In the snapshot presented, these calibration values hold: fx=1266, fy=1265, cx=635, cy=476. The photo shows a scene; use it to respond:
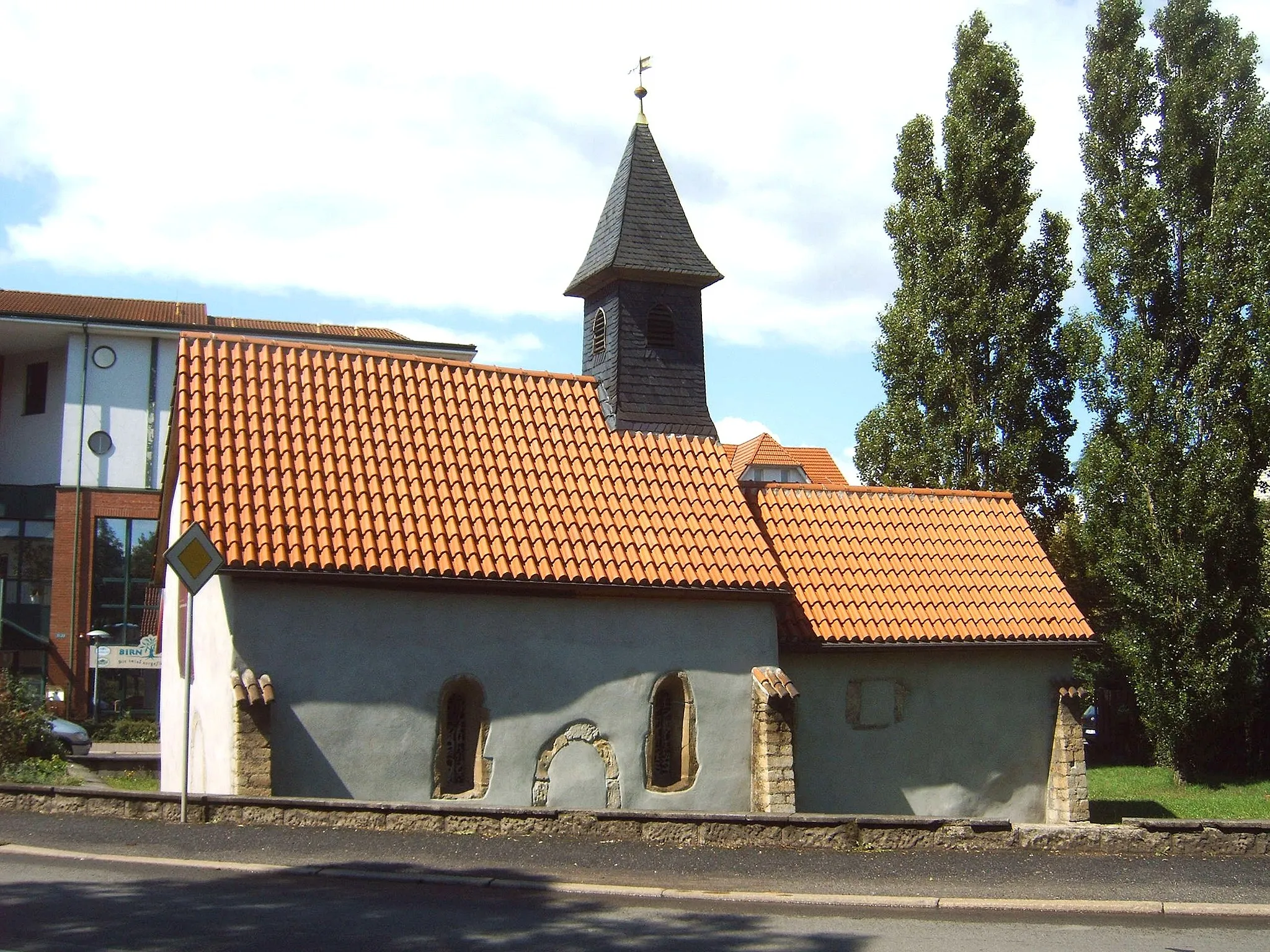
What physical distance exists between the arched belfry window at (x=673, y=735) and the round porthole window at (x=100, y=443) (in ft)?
85.0

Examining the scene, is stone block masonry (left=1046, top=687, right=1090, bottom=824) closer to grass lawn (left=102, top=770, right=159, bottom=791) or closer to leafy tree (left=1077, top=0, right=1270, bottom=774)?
leafy tree (left=1077, top=0, right=1270, bottom=774)

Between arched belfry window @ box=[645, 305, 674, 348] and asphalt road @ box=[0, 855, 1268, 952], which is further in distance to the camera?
arched belfry window @ box=[645, 305, 674, 348]

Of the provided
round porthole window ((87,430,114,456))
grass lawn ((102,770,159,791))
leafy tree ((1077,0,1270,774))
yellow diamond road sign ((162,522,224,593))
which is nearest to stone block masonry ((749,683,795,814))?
yellow diamond road sign ((162,522,224,593))

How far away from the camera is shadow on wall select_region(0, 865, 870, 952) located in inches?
276

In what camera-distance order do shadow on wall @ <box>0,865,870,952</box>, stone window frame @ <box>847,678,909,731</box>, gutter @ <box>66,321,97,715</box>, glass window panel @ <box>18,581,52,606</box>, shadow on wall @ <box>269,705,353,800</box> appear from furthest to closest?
1. glass window panel @ <box>18,581,52,606</box>
2. gutter @ <box>66,321,97,715</box>
3. stone window frame @ <box>847,678,909,731</box>
4. shadow on wall @ <box>269,705,353,800</box>
5. shadow on wall @ <box>0,865,870,952</box>

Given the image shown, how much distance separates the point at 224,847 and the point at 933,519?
13.5 metres

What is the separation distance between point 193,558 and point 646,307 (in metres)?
10.5

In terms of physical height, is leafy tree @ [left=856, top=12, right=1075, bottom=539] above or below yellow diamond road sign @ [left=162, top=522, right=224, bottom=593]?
above

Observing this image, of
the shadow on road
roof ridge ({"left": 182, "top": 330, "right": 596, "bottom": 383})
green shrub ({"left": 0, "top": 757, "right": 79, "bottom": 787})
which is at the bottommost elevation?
the shadow on road

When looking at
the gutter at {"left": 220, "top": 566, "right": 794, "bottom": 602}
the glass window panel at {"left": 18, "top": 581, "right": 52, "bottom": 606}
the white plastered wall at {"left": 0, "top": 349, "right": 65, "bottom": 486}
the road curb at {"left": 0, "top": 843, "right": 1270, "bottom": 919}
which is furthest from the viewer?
the white plastered wall at {"left": 0, "top": 349, "right": 65, "bottom": 486}

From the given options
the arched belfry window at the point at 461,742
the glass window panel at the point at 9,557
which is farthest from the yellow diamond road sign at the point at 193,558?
the glass window panel at the point at 9,557

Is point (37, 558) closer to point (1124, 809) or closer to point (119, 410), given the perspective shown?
point (119, 410)

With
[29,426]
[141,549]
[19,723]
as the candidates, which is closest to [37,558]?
[141,549]

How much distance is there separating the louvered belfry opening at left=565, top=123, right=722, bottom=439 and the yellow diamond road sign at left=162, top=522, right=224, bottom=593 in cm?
857
